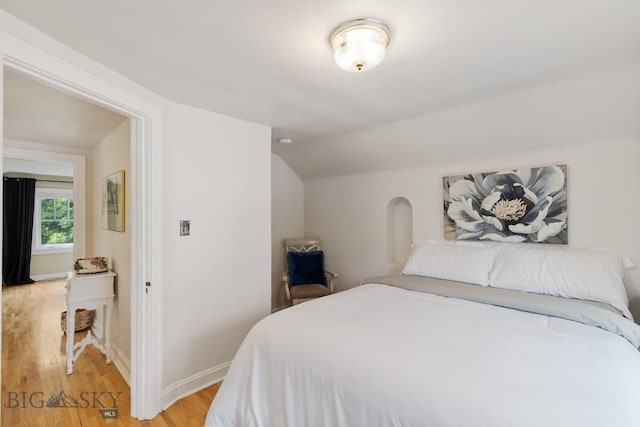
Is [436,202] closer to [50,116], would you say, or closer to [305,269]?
[305,269]

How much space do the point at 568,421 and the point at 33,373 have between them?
359 centimetres

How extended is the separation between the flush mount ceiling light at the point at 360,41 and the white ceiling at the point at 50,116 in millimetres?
1493

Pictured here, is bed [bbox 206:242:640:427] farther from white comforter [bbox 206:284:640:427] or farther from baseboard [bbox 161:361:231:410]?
baseboard [bbox 161:361:231:410]

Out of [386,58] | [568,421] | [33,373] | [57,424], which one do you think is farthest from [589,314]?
[33,373]

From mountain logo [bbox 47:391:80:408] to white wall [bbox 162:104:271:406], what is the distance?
658 millimetres

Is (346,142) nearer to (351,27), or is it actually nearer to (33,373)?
(351,27)

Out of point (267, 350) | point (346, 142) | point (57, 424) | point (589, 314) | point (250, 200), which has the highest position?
point (346, 142)

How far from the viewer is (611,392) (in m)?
1.05

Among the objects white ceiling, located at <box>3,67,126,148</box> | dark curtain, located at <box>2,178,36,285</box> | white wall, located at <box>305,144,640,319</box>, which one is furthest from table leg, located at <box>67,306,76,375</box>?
Result: dark curtain, located at <box>2,178,36,285</box>

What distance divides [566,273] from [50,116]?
4.12 metres

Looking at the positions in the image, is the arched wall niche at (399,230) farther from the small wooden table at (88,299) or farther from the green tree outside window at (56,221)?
the green tree outside window at (56,221)

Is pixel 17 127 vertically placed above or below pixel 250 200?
above

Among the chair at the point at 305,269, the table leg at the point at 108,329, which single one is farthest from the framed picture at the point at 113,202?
the chair at the point at 305,269

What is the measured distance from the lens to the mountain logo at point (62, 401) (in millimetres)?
2070
